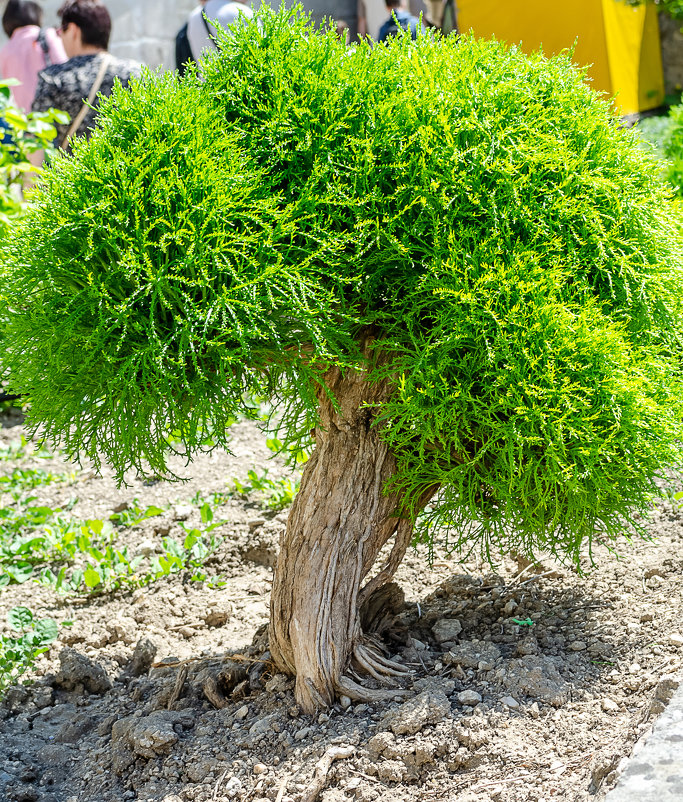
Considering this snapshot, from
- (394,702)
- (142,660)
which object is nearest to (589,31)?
(142,660)

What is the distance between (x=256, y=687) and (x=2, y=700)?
0.93m

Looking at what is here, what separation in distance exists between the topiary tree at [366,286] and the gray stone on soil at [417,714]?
0.15 m

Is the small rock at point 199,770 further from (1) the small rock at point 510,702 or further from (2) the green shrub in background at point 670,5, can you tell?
(2) the green shrub in background at point 670,5

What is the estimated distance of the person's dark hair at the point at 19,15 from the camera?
20.7 ft

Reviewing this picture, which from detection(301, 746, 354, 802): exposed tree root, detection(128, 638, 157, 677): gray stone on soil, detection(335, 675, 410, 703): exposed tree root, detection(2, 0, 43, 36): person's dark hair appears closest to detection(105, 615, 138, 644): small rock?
detection(128, 638, 157, 677): gray stone on soil

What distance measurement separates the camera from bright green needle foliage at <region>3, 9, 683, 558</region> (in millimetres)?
1917

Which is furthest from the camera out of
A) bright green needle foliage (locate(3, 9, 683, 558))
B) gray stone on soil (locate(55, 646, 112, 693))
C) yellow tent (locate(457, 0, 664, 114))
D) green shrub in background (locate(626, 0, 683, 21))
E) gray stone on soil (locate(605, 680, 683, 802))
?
green shrub in background (locate(626, 0, 683, 21))

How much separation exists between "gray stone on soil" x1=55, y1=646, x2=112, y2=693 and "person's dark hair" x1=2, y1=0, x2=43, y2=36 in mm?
A: 5312

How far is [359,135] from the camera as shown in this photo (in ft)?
6.86

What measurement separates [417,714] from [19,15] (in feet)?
20.4

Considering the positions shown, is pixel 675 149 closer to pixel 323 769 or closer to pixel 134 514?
pixel 134 514

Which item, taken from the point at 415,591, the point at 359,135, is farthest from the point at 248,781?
the point at 359,135

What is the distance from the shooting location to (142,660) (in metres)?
2.83

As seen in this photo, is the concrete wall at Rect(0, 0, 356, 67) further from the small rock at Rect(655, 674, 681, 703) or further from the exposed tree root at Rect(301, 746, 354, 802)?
the small rock at Rect(655, 674, 681, 703)
